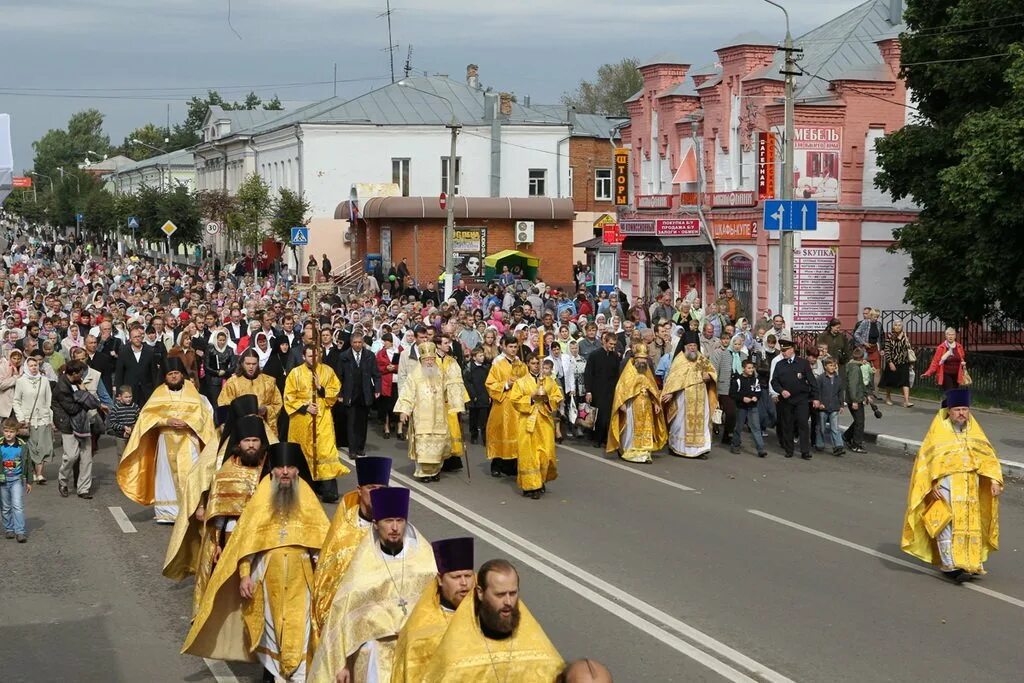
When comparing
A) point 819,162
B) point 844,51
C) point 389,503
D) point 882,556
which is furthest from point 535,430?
point 844,51

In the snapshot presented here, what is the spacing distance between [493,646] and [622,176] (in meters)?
40.0

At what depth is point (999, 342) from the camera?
3031cm

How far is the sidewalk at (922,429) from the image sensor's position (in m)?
19.3

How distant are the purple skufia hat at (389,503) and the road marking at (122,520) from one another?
304 inches

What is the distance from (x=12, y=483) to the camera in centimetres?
1321

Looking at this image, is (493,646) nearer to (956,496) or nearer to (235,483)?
(235,483)

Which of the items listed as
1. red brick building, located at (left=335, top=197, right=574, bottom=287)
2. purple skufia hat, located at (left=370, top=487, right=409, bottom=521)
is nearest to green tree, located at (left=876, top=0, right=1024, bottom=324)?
purple skufia hat, located at (left=370, top=487, right=409, bottom=521)

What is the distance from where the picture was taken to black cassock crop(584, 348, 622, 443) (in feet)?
64.0

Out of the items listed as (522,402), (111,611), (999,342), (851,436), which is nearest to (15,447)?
(111,611)

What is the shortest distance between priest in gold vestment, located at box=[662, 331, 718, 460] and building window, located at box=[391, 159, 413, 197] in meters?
45.5

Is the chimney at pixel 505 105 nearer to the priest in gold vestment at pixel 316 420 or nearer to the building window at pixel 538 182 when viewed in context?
the building window at pixel 538 182

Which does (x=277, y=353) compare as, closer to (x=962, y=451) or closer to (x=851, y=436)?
(x=851, y=436)

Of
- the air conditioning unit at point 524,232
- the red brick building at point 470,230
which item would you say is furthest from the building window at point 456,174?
the air conditioning unit at point 524,232

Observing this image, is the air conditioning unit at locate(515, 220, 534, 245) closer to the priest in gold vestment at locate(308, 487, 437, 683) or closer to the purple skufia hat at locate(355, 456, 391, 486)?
the purple skufia hat at locate(355, 456, 391, 486)
